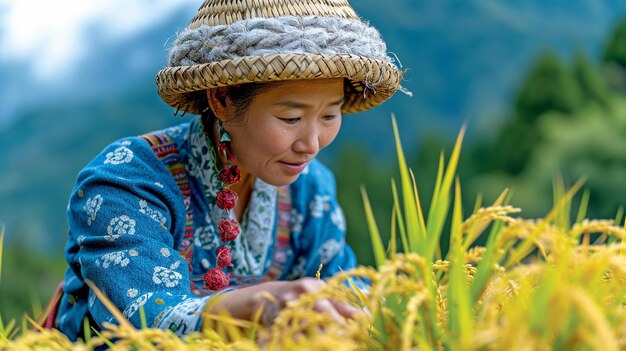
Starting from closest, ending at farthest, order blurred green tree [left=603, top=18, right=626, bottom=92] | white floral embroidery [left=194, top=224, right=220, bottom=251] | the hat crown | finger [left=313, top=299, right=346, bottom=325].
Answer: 1. finger [left=313, top=299, right=346, bottom=325]
2. the hat crown
3. white floral embroidery [left=194, top=224, right=220, bottom=251]
4. blurred green tree [left=603, top=18, right=626, bottom=92]

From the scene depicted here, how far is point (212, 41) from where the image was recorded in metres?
1.71

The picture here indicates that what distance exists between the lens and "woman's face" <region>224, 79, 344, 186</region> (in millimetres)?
1724

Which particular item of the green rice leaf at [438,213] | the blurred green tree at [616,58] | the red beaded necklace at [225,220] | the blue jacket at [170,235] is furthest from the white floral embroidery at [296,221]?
the blurred green tree at [616,58]

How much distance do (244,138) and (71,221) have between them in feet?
1.44

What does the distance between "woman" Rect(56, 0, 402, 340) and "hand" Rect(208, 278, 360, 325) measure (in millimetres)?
107

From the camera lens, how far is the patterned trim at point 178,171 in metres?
1.92

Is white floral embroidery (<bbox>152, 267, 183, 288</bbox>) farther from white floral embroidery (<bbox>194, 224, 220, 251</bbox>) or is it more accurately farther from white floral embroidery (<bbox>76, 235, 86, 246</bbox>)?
white floral embroidery (<bbox>194, 224, 220, 251</bbox>)

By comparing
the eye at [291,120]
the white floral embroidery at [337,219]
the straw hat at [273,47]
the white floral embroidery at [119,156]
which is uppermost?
the straw hat at [273,47]

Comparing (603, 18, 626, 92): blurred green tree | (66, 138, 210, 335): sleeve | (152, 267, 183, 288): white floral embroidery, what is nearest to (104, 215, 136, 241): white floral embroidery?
(66, 138, 210, 335): sleeve

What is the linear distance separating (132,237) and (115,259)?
57 millimetres

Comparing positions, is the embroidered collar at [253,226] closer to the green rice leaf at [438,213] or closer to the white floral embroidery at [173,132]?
the white floral embroidery at [173,132]

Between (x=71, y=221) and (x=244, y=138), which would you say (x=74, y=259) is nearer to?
(x=71, y=221)

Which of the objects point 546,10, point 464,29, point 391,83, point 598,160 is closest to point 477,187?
point 598,160

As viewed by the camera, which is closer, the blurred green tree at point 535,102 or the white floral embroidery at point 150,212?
the white floral embroidery at point 150,212
